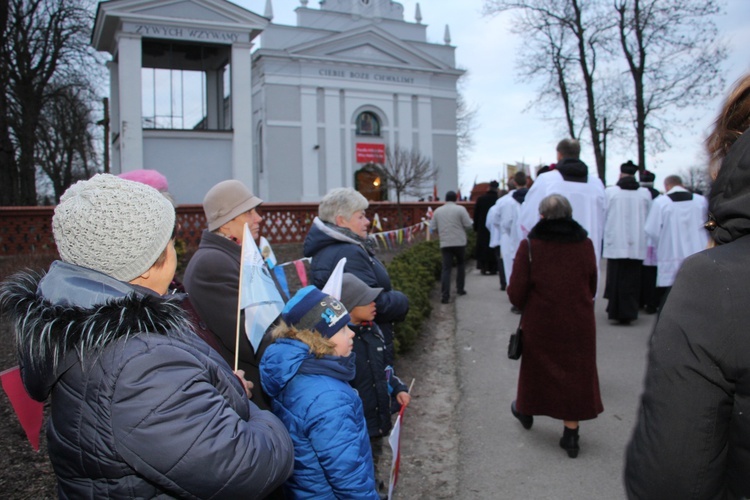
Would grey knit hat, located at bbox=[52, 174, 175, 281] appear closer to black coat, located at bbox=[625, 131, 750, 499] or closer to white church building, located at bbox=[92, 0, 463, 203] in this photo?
black coat, located at bbox=[625, 131, 750, 499]

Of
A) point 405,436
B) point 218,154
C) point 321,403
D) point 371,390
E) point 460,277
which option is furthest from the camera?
point 218,154

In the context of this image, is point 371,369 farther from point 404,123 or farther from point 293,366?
point 404,123

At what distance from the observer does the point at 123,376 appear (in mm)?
1704

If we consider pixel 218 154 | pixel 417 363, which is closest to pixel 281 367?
pixel 417 363

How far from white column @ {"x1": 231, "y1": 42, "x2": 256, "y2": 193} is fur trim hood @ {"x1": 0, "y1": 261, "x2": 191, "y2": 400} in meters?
16.4

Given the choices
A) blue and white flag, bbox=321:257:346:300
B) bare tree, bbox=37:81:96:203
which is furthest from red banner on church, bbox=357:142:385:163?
blue and white flag, bbox=321:257:346:300

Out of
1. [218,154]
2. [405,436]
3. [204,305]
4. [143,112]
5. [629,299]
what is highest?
[143,112]

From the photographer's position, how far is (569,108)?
88.1 feet

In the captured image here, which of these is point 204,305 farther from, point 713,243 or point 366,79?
point 366,79

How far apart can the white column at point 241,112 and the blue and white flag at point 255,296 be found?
→ 589 inches

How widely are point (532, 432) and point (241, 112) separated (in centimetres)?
1512

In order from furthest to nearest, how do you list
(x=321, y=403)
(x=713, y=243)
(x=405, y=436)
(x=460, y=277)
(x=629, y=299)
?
(x=460, y=277)
(x=629, y=299)
(x=405, y=436)
(x=321, y=403)
(x=713, y=243)

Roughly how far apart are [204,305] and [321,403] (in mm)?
1207

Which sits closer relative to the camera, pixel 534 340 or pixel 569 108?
pixel 534 340
